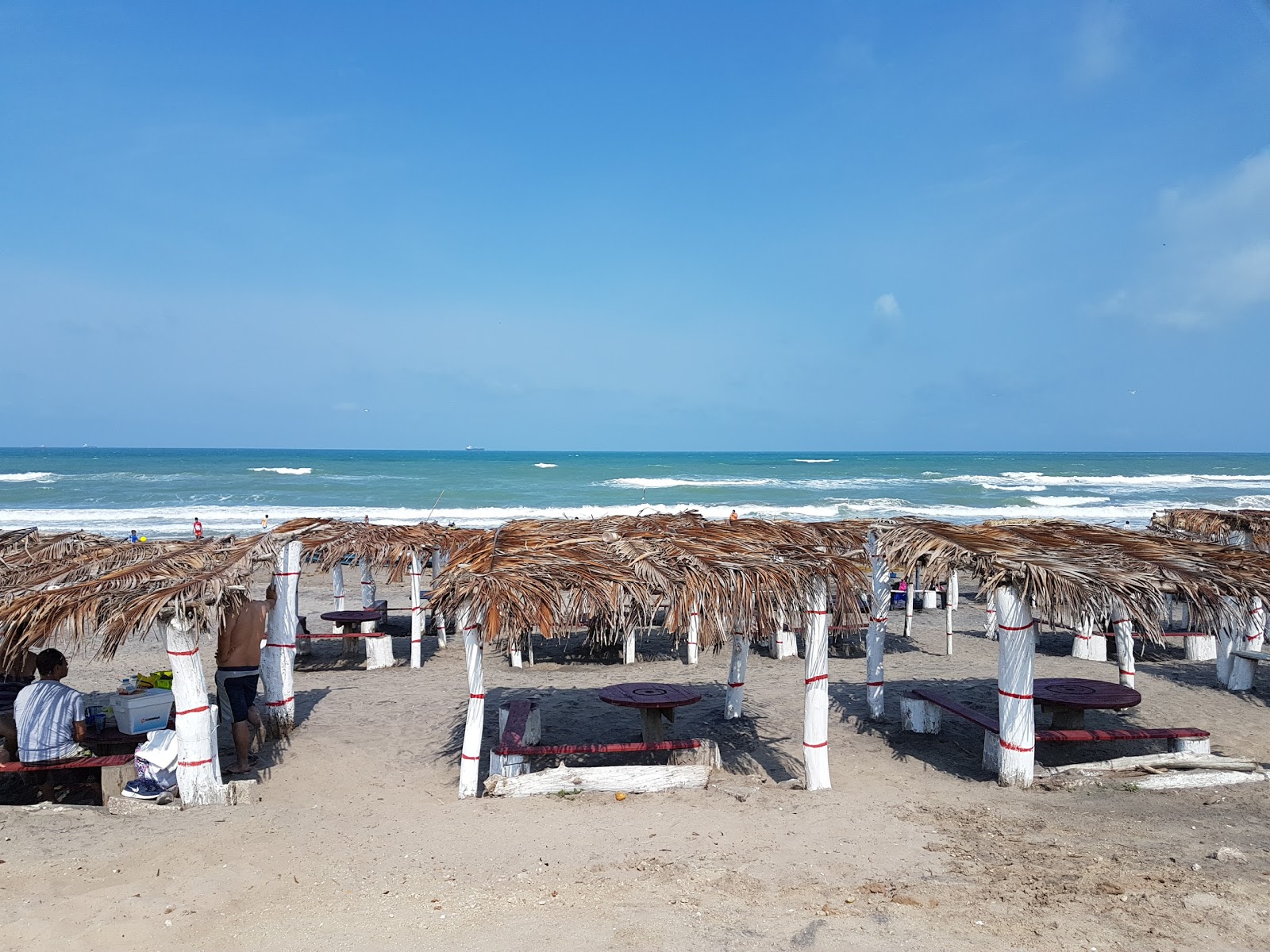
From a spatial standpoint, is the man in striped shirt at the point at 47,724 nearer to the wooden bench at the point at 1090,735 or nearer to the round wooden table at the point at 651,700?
the round wooden table at the point at 651,700

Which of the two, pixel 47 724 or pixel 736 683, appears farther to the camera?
pixel 736 683

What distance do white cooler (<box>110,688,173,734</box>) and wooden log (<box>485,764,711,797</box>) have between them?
3028mm

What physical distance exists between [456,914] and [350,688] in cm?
644

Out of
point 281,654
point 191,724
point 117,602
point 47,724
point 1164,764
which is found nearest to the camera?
→ point 117,602

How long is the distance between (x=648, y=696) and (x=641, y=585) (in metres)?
1.74

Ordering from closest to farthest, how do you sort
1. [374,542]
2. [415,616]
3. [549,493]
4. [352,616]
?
1. [374,542]
2. [415,616]
3. [352,616]
4. [549,493]

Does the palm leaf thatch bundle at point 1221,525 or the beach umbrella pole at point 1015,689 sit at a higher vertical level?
the palm leaf thatch bundle at point 1221,525

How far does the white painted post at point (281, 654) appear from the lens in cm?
812

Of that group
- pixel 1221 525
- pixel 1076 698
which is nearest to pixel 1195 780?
pixel 1076 698

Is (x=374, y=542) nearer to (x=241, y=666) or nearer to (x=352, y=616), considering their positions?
(x=352, y=616)

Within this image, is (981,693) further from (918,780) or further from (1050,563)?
(1050,563)

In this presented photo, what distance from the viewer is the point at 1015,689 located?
636 centimetres

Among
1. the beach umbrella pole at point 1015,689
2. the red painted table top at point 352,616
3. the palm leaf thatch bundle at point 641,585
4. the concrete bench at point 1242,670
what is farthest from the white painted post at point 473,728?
the concrete bench at point 1242,670

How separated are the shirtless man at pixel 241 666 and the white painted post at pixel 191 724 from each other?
79 cm
